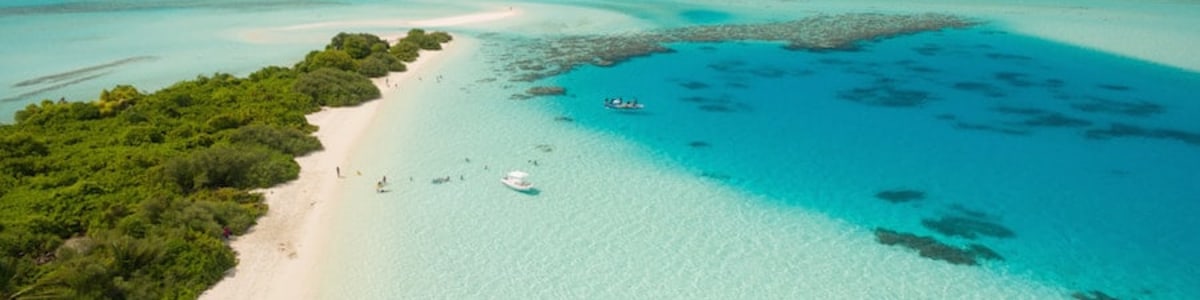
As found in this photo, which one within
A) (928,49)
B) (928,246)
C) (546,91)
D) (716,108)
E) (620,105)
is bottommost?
(928,246)

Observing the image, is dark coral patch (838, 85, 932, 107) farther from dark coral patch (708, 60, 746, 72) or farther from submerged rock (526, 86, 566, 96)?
submerged rock (526, 86, 566, 96)

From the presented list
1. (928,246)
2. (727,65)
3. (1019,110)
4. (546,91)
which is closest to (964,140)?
(1019,110)

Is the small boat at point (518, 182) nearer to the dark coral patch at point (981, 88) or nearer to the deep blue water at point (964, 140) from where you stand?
the deep blue water at point (964, 140)

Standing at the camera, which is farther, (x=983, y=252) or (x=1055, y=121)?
(x=1055, y=121)

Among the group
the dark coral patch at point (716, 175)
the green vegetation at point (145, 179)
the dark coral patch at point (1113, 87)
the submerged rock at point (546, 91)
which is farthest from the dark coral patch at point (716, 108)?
the dark coral patch at point (1113, 87)

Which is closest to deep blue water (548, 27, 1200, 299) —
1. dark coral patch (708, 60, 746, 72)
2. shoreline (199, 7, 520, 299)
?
dark coral patch (708, 60, 746, 72)

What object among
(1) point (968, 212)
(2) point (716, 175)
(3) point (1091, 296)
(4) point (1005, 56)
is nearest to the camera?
(3) point (1091, 296)

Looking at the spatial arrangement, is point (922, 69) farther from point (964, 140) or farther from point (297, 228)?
point (297, 228)

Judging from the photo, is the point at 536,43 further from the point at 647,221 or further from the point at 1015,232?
the point at 1015,232

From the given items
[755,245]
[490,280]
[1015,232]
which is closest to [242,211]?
[490,280]
